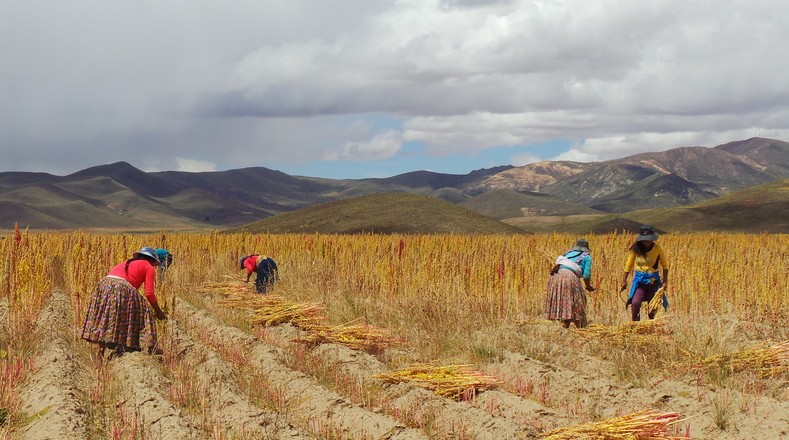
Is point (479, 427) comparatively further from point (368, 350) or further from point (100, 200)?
point (100, 200)

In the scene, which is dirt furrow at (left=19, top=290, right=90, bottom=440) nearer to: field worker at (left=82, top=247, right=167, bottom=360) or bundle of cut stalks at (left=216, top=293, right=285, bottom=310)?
field worker at (left=82, top=247, right=167, bottom=360)

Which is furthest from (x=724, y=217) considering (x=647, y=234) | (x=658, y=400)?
(x=658, y=400)

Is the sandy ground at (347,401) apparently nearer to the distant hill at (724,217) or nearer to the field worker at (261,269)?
the field worker at (261,269)

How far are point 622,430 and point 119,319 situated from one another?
5.54 m

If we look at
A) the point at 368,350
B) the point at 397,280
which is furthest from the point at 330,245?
the point at 368,350

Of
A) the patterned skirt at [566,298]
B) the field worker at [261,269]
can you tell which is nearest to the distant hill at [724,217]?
the field worker at [261,269]

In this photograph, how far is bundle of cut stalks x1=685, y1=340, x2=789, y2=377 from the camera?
23.5 feet

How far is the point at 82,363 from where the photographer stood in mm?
7914

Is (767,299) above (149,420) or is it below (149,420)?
above

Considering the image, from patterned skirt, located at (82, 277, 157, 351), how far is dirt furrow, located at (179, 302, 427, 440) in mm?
1194

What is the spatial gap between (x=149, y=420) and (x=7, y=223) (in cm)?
14489

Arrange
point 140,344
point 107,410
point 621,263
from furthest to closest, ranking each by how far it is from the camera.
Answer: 1. point 621,263
2. point 140,344
3. point 107,410

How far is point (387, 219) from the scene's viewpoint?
51375 mm

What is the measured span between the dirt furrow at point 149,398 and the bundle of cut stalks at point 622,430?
2.74 m
